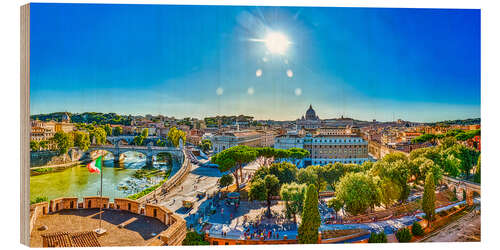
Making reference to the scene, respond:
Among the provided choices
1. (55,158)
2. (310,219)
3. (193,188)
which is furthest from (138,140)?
(310,219)

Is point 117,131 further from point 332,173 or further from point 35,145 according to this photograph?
point 332,173

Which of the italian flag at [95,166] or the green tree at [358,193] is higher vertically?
the italian flag at [95,166]

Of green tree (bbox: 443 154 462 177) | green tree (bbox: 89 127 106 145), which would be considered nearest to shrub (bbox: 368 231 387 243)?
green tree (bbox: 443 154 462 177)

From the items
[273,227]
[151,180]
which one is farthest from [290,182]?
[151,180]

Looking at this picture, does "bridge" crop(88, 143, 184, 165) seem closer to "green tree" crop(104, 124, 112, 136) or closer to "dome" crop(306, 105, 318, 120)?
"green tree" crop(104, 124, 112, 136)

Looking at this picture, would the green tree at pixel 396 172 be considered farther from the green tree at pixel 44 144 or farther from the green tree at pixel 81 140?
the green tree at pixel 44 144

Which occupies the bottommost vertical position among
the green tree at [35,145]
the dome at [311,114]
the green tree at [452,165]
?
the green tree at [452,165]

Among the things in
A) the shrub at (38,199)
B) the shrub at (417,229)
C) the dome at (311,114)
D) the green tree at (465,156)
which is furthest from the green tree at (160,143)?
the green tree at (465,156)

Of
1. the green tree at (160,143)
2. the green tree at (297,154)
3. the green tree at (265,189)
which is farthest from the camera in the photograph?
the green tree at (160,143)
